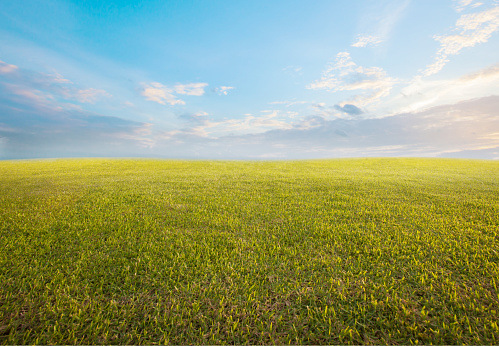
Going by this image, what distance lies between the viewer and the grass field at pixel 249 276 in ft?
8.77

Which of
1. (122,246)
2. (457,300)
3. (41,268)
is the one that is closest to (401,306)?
(457,300)

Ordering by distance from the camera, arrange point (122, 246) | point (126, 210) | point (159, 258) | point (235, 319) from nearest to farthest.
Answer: point (235, 319) → point (159, 258) → point (122, 246) → point (126, 210)

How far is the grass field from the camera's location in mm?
2674

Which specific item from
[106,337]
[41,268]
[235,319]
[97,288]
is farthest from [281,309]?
[41,268]

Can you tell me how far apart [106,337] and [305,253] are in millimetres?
3439

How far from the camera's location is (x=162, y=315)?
2875 millimetres

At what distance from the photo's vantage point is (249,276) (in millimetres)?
3619

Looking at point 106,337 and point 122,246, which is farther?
point 122,246

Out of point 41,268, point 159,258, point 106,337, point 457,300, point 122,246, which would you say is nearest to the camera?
point 106,337

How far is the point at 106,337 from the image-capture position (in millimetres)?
2549

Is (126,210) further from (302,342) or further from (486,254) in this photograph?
(486,254)

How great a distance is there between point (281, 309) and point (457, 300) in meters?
2.61

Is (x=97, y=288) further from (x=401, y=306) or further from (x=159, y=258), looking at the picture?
(x=401, y=306)

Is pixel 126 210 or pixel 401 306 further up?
pixel 126 210
